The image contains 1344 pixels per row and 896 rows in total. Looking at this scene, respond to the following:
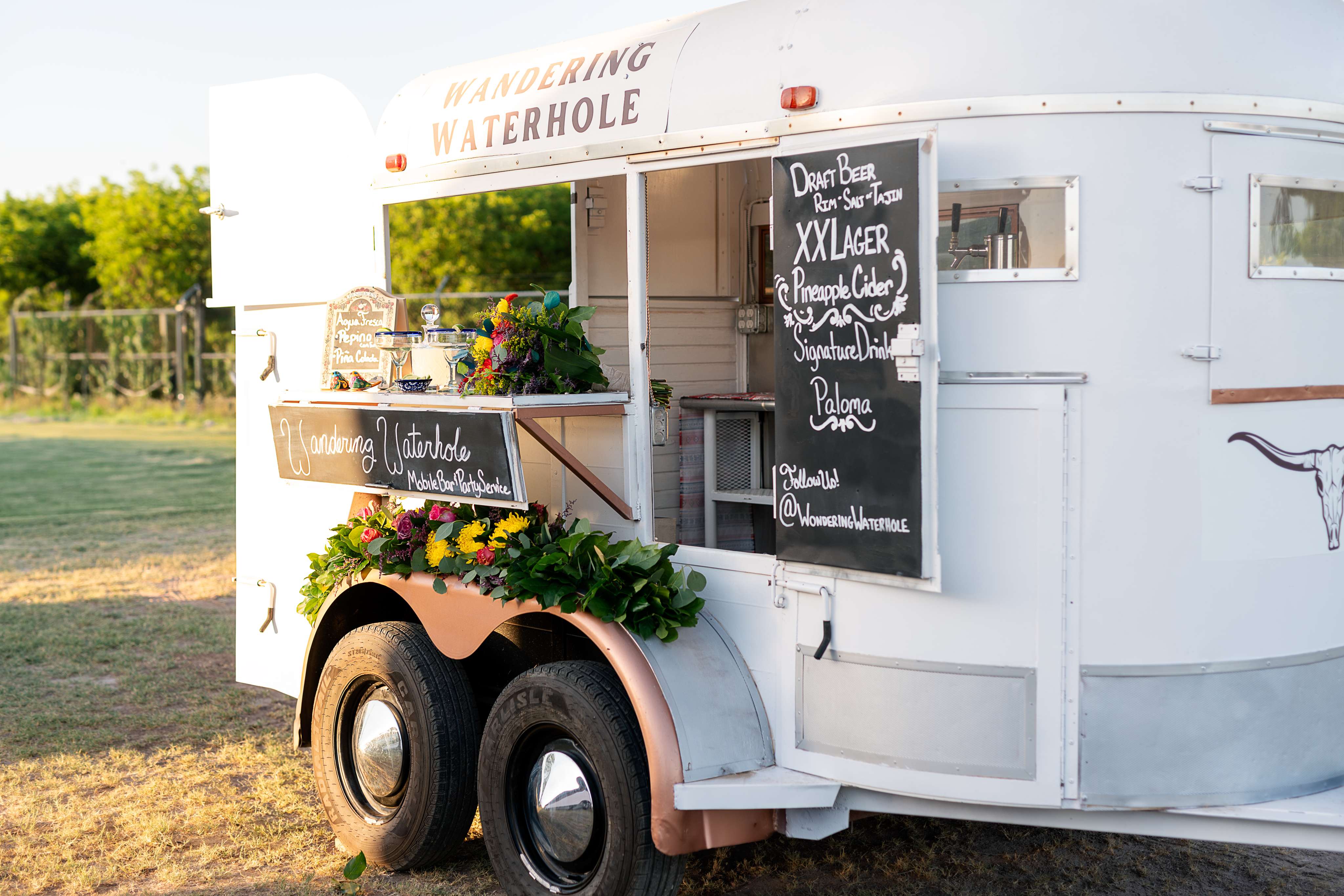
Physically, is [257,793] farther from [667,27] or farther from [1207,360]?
[1207,360]

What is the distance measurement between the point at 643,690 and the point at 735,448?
1709 mm

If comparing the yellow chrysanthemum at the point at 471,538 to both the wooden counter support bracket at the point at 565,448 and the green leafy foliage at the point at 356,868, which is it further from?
the green leafy foliage at the point at 356,868

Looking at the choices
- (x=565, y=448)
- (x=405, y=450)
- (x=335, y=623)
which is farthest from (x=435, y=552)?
(x=335, y=623)

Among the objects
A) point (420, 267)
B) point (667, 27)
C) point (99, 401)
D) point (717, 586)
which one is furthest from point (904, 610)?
point (99, 401)

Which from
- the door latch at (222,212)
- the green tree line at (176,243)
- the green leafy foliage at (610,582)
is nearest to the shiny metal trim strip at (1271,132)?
the green leafy foliage at (610,582)

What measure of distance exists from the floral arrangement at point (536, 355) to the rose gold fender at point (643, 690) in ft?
2.32

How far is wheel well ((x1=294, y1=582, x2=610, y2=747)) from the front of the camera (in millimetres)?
4270

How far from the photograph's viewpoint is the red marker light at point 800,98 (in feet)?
11.7

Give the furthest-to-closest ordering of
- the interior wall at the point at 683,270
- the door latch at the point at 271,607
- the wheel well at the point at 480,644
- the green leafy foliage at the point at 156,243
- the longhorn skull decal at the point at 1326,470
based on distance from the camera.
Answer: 1. the green leafy foliage at the point at 156,243
2. the door latch at the point at 271,607
3. the interior wall at the point at 683,270
4. the wheel well at the point at 480,644
5. the longhorn skull decal at the point at 1326,470

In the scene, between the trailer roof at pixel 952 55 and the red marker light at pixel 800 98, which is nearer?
the trailer roof at pixel 952 55

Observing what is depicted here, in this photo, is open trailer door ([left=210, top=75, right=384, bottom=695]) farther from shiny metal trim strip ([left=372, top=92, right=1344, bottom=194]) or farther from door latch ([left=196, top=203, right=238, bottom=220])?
shiny metal trim strip ([left=372, top=92, right=1344, bottom=194])

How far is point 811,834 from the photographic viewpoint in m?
3.60

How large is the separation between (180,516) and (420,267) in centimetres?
888

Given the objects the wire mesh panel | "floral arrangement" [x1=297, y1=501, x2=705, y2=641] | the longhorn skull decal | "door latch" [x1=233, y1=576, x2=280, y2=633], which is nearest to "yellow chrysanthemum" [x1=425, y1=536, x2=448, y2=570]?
"floral arrangement" [x1=297, y1=501, x2=705, y2=641]
